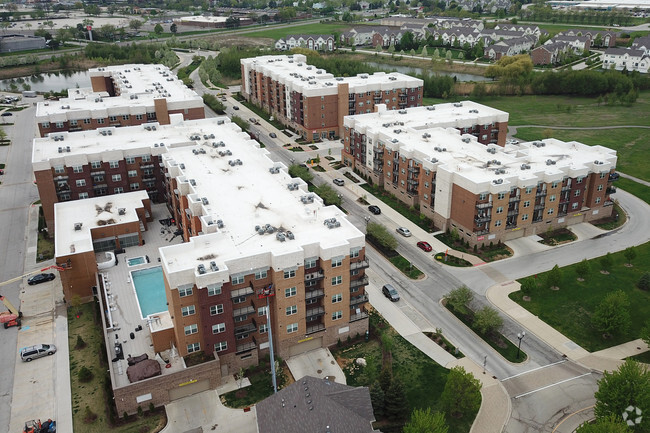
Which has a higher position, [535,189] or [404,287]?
[535,189]

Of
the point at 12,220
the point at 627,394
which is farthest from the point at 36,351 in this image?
the point at 627,394

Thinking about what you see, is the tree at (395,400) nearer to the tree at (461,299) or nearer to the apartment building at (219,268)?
the apartment building at (219,268)

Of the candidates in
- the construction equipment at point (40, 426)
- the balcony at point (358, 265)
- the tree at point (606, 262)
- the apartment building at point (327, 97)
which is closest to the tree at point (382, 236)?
the balcony at point (358, 265)

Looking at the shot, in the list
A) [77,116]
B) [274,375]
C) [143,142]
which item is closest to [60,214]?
[143,142]

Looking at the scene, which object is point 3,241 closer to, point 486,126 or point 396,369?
point 396,369

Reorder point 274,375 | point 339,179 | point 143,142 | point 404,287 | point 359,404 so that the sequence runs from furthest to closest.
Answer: point 339,179 < point 143,142 < point 404,287 < point 274,375 < point 359,404

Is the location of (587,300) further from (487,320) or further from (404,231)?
(404,231)

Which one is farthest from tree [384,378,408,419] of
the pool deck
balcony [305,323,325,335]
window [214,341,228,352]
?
the pool deck
